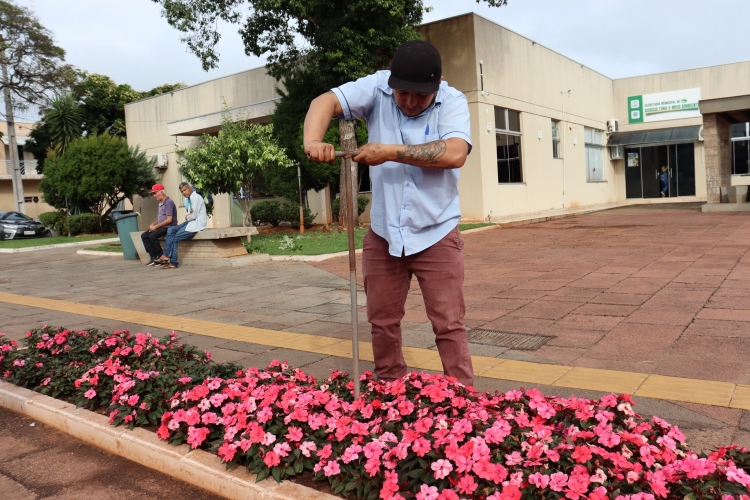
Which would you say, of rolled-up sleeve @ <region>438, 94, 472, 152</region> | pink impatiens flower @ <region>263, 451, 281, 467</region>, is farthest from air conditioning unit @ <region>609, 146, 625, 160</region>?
pink impatiens flower @ <region>263, 451, 281, 467</region>

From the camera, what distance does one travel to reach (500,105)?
19.3 m

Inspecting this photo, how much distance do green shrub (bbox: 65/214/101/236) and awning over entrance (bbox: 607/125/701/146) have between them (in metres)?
21.6

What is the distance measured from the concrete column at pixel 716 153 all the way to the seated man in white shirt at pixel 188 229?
540 inches

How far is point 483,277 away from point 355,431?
5885 millimetres

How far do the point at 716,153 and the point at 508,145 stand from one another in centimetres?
578

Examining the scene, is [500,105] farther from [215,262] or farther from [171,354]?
[171,354]

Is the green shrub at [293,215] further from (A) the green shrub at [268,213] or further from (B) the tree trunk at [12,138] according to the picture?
(B) the tree trunk at [12,138]

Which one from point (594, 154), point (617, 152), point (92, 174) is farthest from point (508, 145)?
point (92, 174)

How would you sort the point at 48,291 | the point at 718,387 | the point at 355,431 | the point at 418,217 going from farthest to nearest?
the point at 48,291 < the point at 718,387 < the point at 418,217 < the point at 355,431

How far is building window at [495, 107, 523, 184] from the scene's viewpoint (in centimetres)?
1947

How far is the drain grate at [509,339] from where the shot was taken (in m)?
4.79

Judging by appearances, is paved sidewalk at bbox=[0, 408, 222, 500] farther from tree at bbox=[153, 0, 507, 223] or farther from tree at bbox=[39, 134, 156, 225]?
tree at bbox=[39, 134, 156, 225]

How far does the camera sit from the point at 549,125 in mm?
22625

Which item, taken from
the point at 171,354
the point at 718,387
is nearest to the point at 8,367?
the point at 171,354
